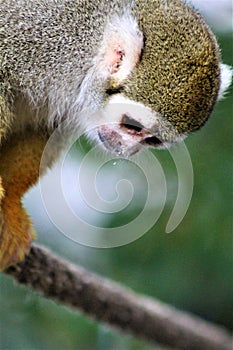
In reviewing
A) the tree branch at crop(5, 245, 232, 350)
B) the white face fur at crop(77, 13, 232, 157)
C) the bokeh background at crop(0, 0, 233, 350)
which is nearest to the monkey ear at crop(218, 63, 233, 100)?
the white face fur at crop(77, 13, 232, 157)

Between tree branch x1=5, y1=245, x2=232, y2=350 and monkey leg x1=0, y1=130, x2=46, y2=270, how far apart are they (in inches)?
2.3

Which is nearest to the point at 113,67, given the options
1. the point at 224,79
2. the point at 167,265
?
the point at 224,79

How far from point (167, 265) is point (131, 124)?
130 cm

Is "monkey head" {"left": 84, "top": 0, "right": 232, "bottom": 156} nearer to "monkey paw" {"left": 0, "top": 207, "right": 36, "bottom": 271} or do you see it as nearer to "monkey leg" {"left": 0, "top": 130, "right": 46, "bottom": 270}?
"monkey leg" {"left": 0, "top": 130, "right": 46, "bottom": 270}

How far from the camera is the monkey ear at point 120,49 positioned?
2807 millimetres

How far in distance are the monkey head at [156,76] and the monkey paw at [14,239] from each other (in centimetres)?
49

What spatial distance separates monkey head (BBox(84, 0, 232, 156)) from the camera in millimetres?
2789

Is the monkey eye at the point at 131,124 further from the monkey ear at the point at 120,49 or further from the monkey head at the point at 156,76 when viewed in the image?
the monkey ear at the point at 120,49

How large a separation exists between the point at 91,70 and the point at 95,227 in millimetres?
1038

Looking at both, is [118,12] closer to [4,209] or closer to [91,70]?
[91,70]

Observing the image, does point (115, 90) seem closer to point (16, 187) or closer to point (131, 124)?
point (131, 124)

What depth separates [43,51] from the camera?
282 centimetres

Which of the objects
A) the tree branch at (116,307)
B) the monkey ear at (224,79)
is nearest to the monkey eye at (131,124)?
the monkey ear at (224,79)

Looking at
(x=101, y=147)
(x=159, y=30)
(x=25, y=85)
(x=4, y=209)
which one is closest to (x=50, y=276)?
(x=4, y=209)
